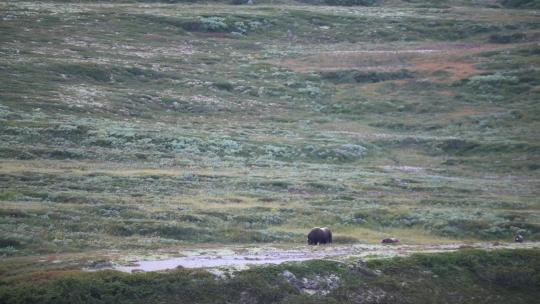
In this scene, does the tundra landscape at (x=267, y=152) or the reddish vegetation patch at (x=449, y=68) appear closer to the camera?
the tundra landscape at (x=267, y=152)

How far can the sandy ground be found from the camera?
29.9 metres

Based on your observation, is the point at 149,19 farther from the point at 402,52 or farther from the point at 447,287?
the point at 447,287

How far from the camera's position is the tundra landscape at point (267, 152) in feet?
102

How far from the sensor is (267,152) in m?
71.1

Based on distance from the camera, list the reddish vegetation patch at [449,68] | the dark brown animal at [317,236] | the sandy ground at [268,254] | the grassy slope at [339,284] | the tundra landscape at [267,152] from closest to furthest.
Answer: the grassy slope at [339,284] < the sandy ground at [268,254] < the tundra landscape at [267,152] < the dark brown animal at [317,236] < the reddish vegetation patch at [449,68]

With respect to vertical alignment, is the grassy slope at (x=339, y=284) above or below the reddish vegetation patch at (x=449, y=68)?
above

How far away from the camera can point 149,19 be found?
417 ft

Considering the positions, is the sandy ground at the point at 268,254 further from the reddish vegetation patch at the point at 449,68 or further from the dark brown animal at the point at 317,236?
the reddish vegetation patch at the point at 449,68

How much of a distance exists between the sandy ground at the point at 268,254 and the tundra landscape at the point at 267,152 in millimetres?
203

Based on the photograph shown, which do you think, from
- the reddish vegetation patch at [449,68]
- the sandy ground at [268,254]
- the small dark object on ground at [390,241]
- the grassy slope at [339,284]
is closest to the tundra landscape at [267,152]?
the grassy slope at [339,284]

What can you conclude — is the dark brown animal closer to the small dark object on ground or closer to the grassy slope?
the small dark object on ground

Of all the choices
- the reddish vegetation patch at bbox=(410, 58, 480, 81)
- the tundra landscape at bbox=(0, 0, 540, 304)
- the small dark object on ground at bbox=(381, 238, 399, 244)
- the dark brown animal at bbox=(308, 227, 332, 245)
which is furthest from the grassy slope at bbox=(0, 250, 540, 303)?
the reddish vegetation patch at bbox=(410, 58, 480, 81)

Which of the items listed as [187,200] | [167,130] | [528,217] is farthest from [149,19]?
[528,217]

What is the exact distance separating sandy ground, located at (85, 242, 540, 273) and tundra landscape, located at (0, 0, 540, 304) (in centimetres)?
20
